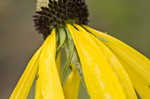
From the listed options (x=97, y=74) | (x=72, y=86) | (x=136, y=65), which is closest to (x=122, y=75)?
(x=97, y=74)

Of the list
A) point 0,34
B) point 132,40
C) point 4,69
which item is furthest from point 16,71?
point 132,40

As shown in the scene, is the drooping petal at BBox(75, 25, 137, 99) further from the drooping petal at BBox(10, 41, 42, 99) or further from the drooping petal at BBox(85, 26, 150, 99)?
the drooping petal at BBox(10, 41, 42, 99)

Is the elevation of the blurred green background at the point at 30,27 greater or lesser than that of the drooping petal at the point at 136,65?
lesser

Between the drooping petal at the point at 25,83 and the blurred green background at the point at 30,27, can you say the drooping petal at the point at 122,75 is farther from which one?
the blurred green background at the point at 30,27

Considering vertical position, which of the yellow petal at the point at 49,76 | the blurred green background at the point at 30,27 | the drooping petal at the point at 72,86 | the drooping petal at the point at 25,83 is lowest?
the blurred green background at the point at 30,27

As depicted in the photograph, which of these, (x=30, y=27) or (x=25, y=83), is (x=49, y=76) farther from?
(x=30, y=27)

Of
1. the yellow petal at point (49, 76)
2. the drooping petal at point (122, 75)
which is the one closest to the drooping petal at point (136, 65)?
the drooping petal at point (122, 75)
